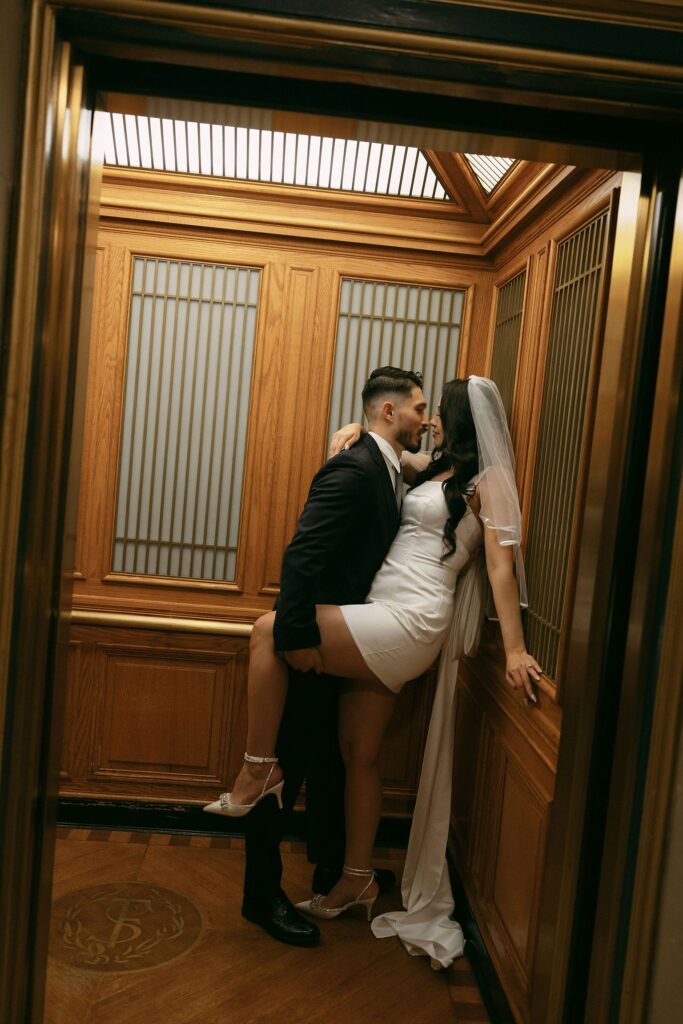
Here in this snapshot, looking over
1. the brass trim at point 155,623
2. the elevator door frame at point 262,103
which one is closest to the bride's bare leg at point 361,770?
the brass trim at point 155,623

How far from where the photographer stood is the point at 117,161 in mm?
3217

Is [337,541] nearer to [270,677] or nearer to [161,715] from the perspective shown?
[270,677]

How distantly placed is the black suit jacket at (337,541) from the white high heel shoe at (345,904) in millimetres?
835

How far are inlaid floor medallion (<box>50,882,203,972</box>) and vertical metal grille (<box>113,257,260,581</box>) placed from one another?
1.17m

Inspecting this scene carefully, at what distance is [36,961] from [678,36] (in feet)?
6.34

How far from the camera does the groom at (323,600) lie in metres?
2.71

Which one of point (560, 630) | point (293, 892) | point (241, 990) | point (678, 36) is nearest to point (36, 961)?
point (241, 990)

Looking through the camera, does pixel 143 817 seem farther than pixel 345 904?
Yes

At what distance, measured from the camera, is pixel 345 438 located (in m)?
3.05

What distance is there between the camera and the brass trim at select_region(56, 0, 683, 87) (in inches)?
53.9

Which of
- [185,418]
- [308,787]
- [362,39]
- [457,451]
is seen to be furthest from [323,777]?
[362,39]

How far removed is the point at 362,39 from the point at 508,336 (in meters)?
1.82

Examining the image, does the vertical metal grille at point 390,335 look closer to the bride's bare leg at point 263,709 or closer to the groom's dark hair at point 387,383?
the groom's dark hair at point 387,383

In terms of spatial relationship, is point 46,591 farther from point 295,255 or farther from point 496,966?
point 295,255
